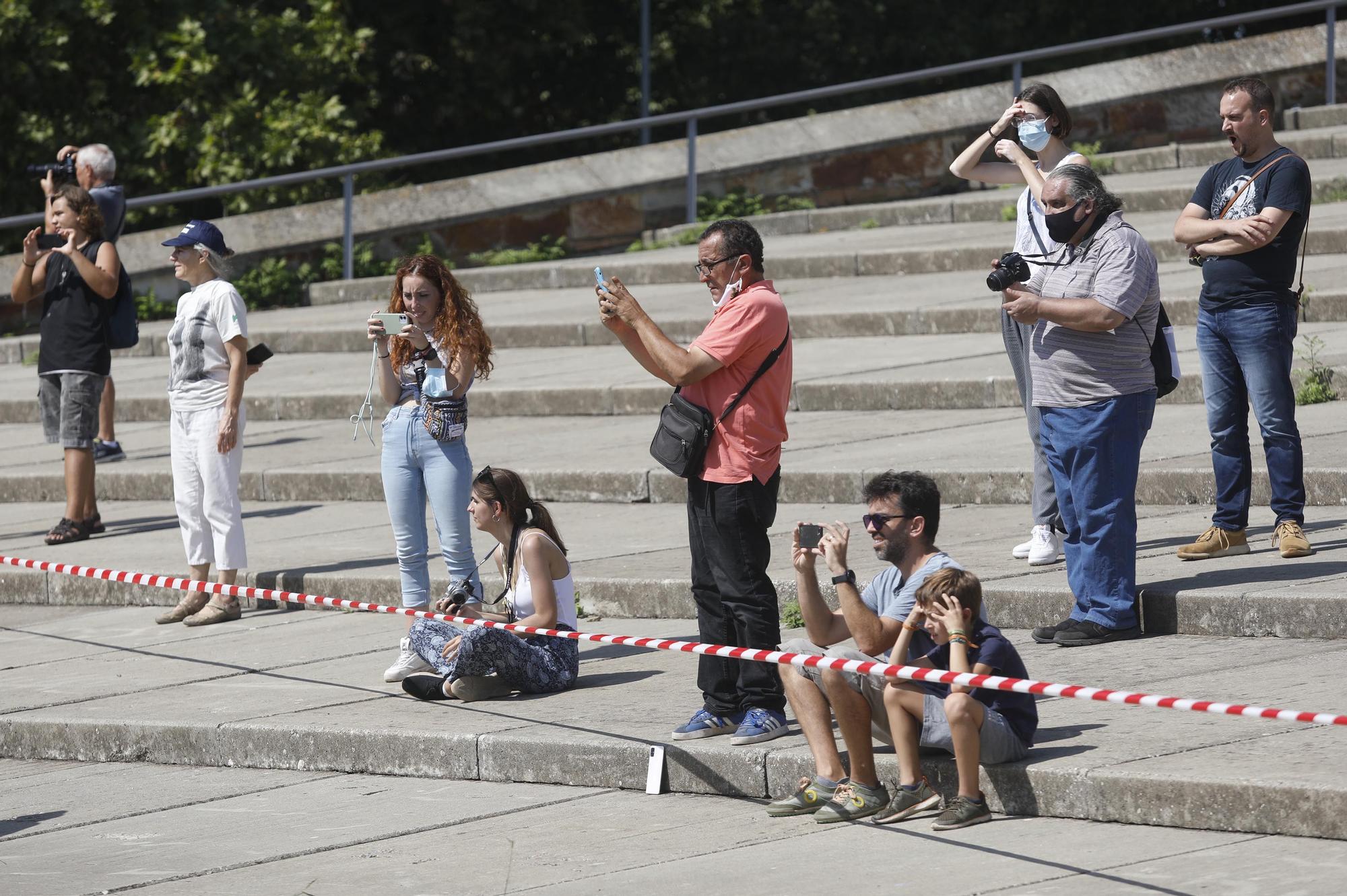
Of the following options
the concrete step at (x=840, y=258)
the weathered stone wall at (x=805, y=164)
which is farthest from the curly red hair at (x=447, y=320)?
the weathered stone wall at (x=805, y=164)

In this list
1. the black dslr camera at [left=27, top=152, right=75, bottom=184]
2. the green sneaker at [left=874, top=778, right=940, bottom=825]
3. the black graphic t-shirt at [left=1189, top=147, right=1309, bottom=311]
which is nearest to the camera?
the green sneaker at [left=874, top=778, right=940, bottom=825]

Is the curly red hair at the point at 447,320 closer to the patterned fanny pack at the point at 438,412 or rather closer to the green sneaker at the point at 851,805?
the patterned fanny pack at the point at 438,412

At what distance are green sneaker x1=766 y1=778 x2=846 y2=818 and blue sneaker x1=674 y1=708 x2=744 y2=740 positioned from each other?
18.9 inches

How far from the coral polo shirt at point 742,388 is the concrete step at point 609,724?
90 cm

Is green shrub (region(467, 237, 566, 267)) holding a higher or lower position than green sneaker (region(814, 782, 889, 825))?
higher

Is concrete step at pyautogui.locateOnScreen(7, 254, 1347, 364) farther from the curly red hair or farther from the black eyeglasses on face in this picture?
the black eyeglasses on face

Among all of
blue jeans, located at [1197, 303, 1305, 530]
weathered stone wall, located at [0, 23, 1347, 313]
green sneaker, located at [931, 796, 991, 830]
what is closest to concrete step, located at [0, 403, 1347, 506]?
blue jeans, located at [1197, 303, 1305, 530]

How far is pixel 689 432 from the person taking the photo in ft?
19.2

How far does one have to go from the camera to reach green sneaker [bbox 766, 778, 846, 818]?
5.41m

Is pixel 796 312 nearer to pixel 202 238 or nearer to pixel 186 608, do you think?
pixel 202 238

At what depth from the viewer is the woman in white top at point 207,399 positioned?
27.0ft

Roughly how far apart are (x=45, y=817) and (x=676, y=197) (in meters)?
10.8

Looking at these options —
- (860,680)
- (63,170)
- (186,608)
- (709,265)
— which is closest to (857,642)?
(860,680)

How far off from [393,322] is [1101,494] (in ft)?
8.94
